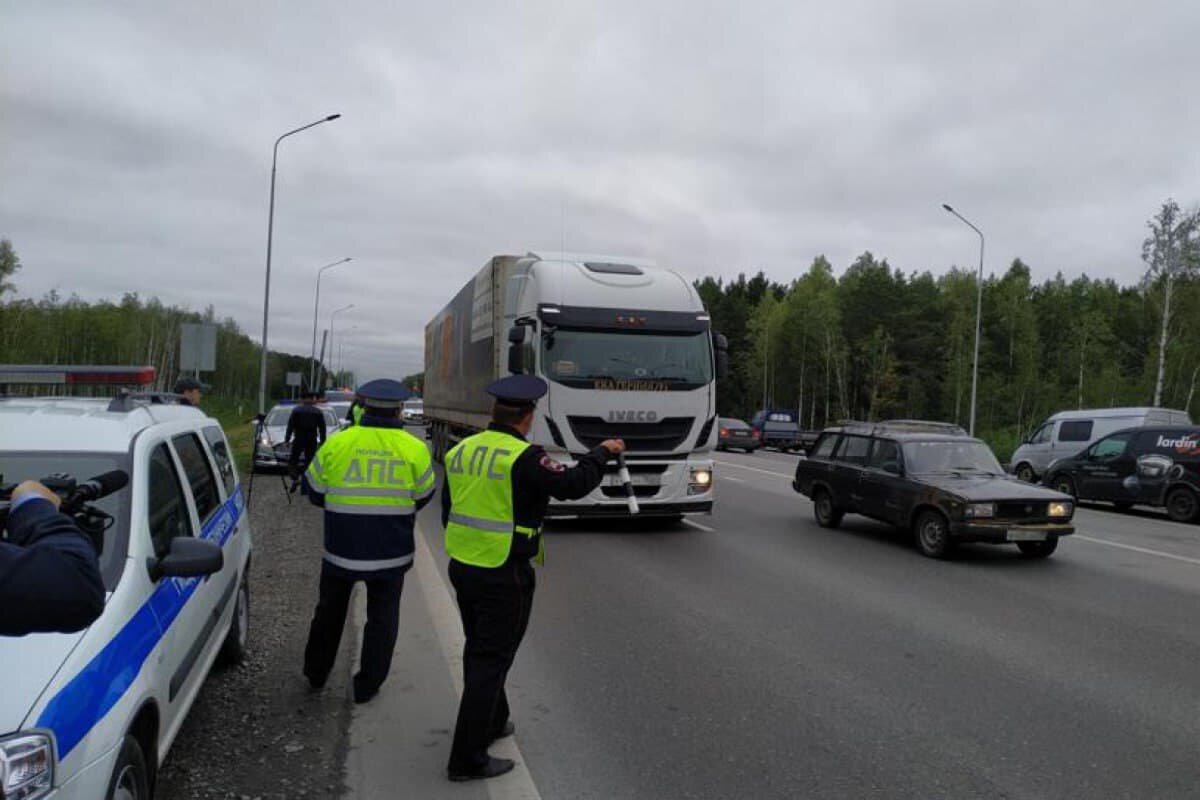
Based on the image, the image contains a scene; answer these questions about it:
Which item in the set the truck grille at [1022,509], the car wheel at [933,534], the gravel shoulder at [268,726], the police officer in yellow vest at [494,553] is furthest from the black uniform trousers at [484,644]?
the truck grille at [1022,509]

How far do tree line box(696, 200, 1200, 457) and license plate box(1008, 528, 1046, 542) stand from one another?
44.6m

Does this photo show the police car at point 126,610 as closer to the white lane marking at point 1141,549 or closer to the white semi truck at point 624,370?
the white semi truck at point 624,370

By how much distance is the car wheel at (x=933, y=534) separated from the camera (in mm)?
9883

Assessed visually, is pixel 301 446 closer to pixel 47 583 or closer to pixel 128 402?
pixel 128 402

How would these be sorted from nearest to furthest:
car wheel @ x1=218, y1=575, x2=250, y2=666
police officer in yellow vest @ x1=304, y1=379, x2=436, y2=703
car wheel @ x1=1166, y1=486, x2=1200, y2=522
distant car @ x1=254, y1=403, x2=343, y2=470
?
police officer in yellow vest @ x1=304, y1=379, x2=436, y2=703 → car wheel @ x1=218, y1=575, x2=250, y2=666 → car wheel @ x1=1166, y1=486, x2=1200, y2=522 → distant car @ x1=254, y1=403, x2=343, y2=470

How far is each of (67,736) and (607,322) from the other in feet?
30.6

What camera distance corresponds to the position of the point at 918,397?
60219 millimetres

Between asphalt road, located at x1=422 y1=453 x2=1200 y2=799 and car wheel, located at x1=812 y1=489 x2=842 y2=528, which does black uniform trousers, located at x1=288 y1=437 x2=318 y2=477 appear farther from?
car wheel, located at x1=812 y1=489 x2=842 y2=528

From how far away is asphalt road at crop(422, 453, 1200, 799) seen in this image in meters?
4.09

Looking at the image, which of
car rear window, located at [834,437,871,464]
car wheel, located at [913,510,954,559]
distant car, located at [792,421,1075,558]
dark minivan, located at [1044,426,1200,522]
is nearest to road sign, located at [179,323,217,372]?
distant car, located at [792,421,1075,558]

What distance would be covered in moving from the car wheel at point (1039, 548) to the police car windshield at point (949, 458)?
0.96 metres

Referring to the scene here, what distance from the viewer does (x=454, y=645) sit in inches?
239

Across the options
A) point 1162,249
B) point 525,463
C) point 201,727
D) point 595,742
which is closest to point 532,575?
point 525,463

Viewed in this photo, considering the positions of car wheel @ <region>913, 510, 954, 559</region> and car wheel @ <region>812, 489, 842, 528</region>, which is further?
car wheel @ <region>812, 489, 842, 528</region>
